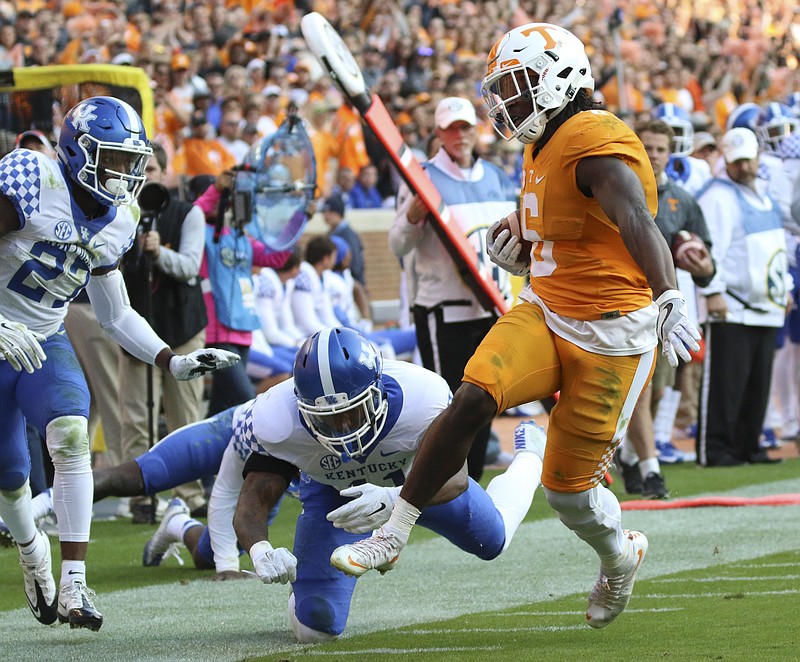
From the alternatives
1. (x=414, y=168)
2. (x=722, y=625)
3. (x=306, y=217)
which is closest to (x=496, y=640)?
(x=722, y=625)

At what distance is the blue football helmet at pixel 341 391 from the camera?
4.20m

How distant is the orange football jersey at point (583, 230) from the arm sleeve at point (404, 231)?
3.29m

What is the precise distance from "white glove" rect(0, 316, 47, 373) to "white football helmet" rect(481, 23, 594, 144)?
1.58 m

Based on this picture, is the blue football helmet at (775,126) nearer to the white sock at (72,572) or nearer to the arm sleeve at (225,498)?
the arm sleeve at (225,498)

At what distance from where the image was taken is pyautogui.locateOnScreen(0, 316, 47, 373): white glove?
439 centimetres

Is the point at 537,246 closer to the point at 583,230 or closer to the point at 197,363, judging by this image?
the point at 583,230

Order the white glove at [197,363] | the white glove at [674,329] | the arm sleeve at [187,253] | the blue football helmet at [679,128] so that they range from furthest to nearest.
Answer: the blue football helmet at [679,128] → the arm sleeve at [187,253] → the white glove at [197,363] → the white glove at [674,329]

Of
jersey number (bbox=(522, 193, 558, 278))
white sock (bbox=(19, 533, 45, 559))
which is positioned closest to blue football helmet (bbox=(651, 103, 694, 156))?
jersey number (bbox=(522, 193, 558, 278))

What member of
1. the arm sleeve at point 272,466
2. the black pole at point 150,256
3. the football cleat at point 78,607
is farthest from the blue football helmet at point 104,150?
the black pole at point 150,256

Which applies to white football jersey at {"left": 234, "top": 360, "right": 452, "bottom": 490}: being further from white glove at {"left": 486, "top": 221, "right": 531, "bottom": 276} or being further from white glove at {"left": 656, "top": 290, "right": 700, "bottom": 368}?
white glove at {"left": 656, "top": 290, "right": 700, "bottom": 368}

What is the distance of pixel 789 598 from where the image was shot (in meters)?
4.82

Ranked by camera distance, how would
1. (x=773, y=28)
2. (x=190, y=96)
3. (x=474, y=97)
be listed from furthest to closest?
(x=773, y=28)
(x=474, y=97)
(x=190, y=96)

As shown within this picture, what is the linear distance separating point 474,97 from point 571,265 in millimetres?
12472

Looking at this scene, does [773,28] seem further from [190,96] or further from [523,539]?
[523,539]
